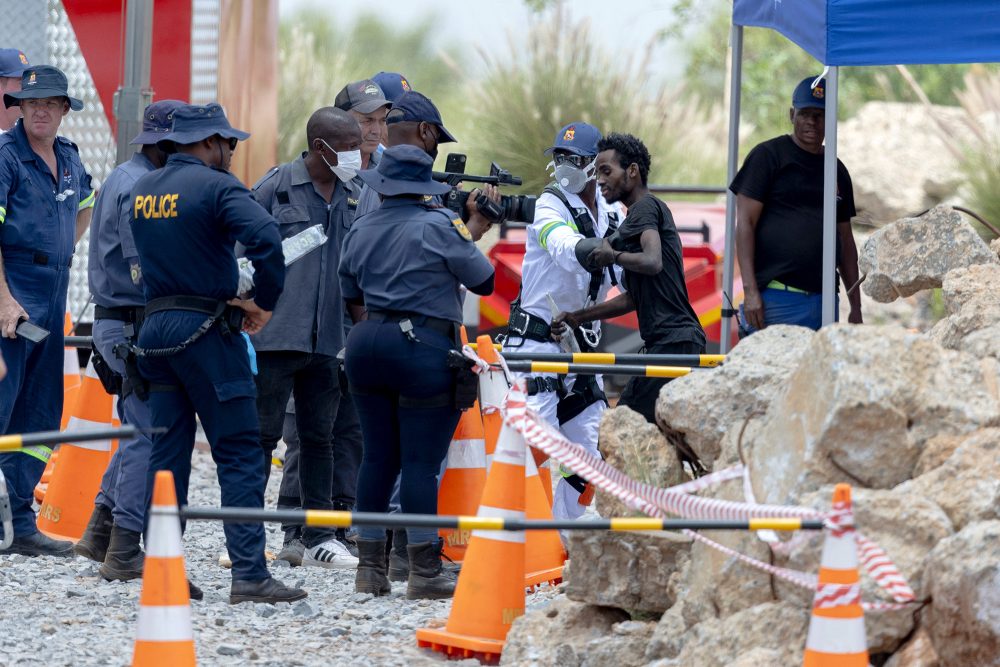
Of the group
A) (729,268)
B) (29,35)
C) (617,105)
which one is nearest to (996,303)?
(729,268)

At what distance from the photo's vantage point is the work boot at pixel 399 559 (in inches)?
267

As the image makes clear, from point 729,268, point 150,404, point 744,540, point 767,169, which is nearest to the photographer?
point 744,540

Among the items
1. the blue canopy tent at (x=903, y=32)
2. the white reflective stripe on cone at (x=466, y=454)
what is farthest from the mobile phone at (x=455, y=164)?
the blue canopy tent at (x=903, y=32)

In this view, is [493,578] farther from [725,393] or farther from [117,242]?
[117,242]

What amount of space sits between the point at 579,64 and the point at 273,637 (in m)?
13.9

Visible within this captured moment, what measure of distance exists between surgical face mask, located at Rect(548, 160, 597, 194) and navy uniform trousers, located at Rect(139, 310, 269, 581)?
1.70 meters

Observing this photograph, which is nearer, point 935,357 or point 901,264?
point 935,357

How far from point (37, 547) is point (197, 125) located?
6.83ft

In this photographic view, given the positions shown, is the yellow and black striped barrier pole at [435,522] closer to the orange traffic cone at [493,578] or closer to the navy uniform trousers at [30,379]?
the orange traffic cone at [493,578]

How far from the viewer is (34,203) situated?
281 inches

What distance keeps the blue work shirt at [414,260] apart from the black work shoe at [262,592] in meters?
1.12

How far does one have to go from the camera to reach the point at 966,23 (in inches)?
248

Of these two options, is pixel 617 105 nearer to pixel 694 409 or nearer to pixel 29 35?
pixel 29 35

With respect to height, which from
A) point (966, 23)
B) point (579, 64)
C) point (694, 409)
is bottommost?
point (694, 409)
